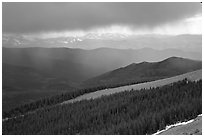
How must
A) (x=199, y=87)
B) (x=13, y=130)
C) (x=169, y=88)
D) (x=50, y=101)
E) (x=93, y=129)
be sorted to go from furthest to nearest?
1. (x=50, y=101)
2. (x=13, y=130)
3. (x=169, y=88)
4. (x=199, y=87)
5. (x=93, y=129)

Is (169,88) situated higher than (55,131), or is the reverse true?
(169,88)

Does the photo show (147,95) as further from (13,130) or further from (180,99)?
(13,130)

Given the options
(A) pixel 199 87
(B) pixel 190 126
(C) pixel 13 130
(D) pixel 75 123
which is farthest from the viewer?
(C) pixel 13 130

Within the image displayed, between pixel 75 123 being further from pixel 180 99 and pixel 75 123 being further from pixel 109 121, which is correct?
pixel 180 99

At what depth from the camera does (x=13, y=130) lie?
2467 inches

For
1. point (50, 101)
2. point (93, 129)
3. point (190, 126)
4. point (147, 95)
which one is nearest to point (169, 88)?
point (147, 95)

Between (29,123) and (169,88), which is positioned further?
(29,123)

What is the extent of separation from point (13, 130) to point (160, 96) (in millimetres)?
30480

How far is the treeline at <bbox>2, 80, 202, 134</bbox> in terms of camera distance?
33.9m

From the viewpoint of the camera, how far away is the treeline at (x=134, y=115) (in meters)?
33.9

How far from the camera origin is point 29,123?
65.7 metres

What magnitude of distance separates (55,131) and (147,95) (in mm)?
17436

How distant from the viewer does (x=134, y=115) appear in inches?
1809

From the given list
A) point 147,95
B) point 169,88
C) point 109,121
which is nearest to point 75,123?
point 109,121
